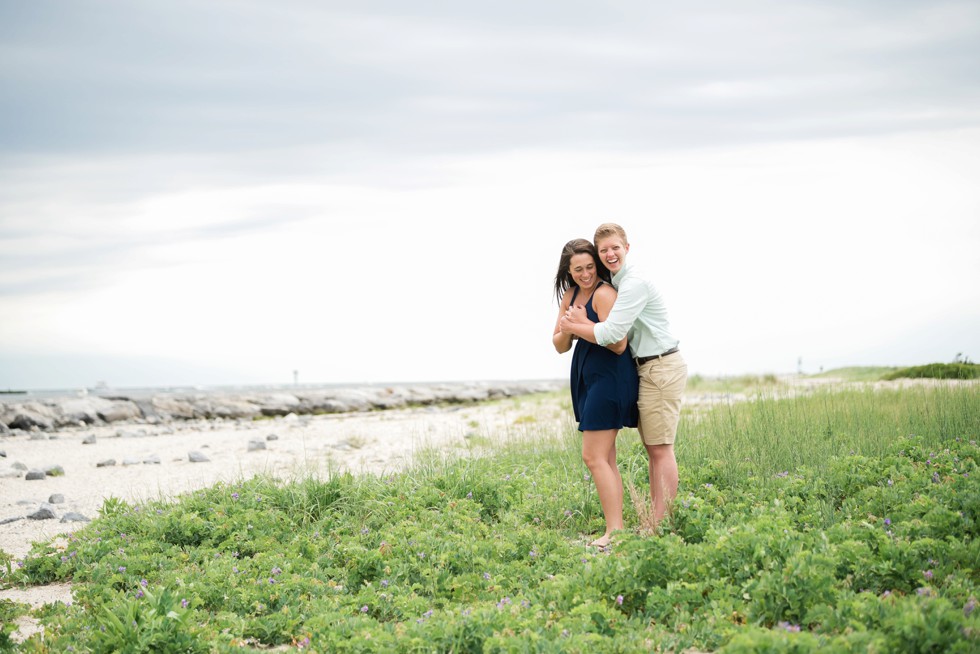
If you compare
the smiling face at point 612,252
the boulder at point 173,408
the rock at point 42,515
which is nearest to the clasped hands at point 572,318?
the smiling face at point 612,252

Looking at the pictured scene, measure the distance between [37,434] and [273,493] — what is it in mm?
15813

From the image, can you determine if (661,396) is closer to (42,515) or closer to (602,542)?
(602,542)

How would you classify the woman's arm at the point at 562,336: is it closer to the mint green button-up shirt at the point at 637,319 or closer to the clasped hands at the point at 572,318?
the clasped hands at the point at 572,318

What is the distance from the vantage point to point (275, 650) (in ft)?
16.1

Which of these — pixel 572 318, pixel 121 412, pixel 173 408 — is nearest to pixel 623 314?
pixel 572 318

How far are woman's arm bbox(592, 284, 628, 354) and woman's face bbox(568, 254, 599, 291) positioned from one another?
0.13 metres

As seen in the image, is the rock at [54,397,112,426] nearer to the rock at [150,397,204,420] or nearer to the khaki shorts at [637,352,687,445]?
the rock at [150,397,204,420]

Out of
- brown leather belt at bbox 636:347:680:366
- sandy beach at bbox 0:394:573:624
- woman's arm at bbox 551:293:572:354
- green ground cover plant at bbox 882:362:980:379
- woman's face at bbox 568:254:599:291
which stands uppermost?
woman's face at bbox 568:254:599:291

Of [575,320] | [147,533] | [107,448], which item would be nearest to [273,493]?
[147,533]

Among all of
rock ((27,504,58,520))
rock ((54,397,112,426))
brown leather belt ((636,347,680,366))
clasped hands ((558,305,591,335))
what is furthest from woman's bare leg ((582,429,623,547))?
rock ((54,397,112,426))

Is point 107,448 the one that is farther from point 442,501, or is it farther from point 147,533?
point 442,501

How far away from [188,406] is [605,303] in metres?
25.6

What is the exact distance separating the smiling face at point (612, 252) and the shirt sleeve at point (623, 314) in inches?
11.8

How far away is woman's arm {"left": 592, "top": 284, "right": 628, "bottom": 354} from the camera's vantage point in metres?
6.34
